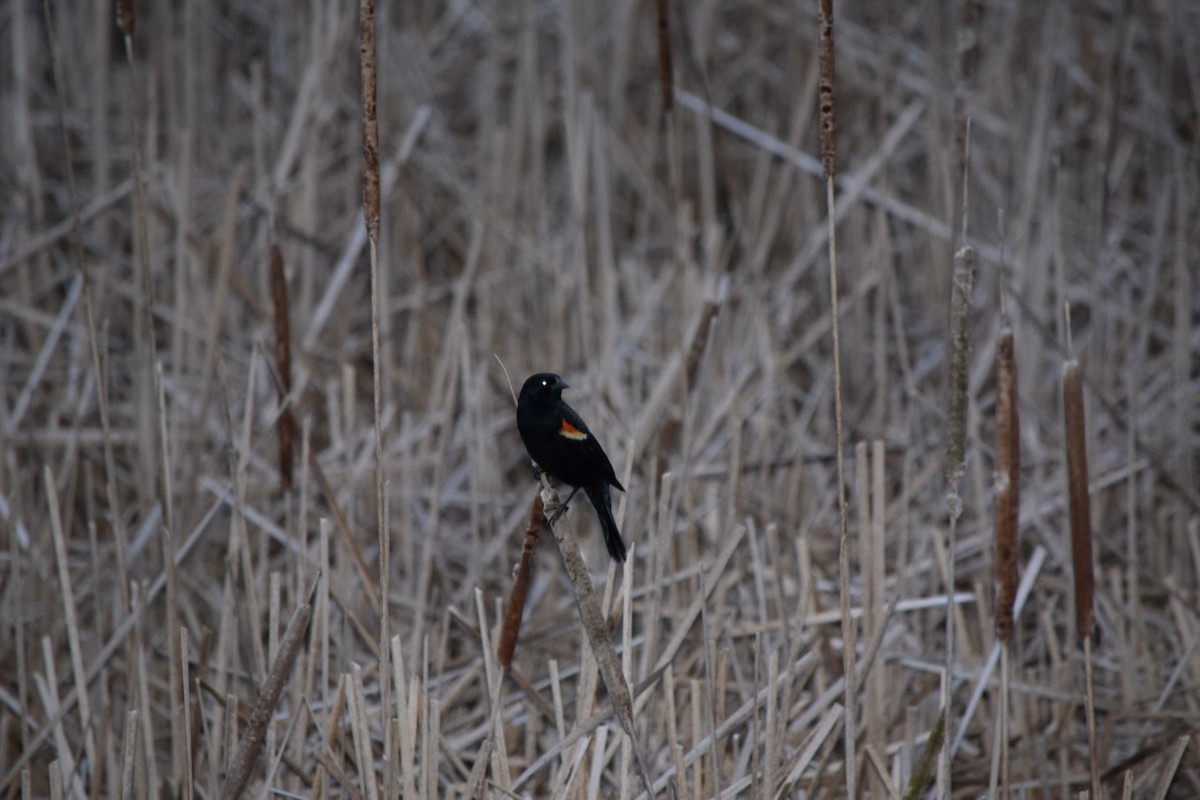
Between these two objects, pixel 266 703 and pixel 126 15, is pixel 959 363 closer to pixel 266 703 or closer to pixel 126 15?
pixel 266 703

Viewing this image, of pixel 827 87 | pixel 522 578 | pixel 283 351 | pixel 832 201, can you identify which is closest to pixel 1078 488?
pixel 832 201

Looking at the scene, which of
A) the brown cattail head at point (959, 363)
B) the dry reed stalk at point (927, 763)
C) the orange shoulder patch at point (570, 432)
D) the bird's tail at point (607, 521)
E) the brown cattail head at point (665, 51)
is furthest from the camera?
the brown cattail head at point (665, 51)

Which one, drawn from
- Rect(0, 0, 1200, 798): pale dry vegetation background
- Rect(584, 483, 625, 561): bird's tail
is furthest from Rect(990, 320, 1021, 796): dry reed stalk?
Rect(584, 483, 625, 561): bird's tail

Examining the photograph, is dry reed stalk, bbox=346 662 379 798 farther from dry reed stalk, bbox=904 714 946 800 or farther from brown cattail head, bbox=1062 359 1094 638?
brown cattail head, bbox=1062 359 1094 638

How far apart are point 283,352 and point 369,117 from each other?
89cm

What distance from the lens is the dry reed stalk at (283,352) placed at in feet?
8.05

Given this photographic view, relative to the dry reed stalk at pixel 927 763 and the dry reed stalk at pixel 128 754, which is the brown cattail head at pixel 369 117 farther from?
the dry reed stalk at pixel 927 763

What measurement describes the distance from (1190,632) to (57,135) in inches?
170

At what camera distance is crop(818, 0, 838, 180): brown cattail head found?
1.73 meters

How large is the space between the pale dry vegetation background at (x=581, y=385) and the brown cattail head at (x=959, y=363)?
0.34m

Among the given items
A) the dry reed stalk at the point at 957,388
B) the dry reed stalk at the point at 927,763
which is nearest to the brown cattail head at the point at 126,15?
the dry reed stalk at the point at 957,388

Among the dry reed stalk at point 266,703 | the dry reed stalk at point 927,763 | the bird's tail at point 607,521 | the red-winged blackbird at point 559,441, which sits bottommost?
the dry reed stalk at point 927,763

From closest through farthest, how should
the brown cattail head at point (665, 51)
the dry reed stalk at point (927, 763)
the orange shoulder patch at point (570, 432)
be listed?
the dry reed stalk at point (927, 763)
the orange shoulder patch at point (570, 432)
the brown cattail head at point (665, 51)

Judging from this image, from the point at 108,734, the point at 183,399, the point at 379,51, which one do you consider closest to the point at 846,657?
the point at 108,734
